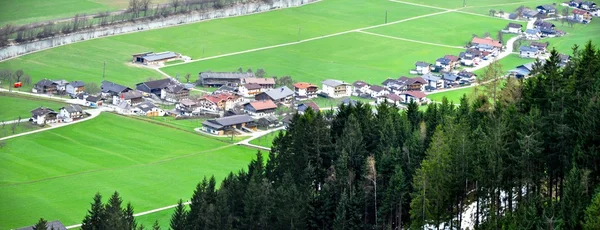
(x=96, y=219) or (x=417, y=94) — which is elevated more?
(x=96, y=219)

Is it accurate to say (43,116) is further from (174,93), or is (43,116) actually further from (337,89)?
(337,89)

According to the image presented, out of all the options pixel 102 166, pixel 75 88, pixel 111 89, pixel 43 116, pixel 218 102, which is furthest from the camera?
pixel 75 88

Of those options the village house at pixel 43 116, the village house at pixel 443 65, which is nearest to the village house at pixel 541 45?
the village house at pixel 443 65

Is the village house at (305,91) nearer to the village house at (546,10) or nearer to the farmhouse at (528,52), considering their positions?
the farmhouse at (528,52)

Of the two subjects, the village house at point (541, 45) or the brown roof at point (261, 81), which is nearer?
the brown roof at point (261, 81)

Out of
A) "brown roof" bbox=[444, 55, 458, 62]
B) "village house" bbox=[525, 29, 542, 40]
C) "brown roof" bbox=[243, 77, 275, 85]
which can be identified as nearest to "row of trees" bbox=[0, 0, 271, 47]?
"brown roof" bbox=[243, 77, 275, 85]

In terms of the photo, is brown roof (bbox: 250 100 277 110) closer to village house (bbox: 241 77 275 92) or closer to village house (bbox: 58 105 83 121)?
village house (bbox: 241 77 275 92)

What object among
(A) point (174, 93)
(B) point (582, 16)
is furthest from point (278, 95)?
(B) point (582, 16)
